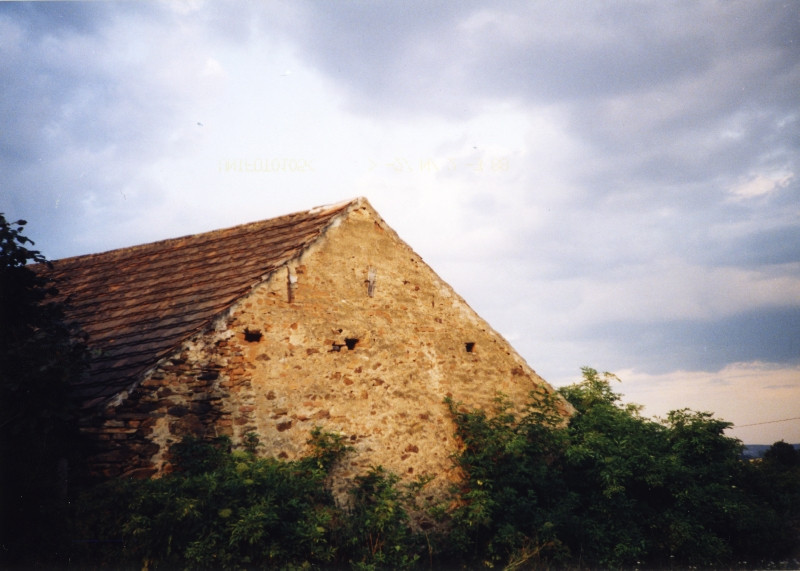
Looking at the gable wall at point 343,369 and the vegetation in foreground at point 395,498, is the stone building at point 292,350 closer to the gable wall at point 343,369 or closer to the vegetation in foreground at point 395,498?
the gable wall at point 343,369

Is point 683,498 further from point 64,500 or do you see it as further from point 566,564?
point 64,500

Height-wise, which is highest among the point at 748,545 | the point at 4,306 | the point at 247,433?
the point at 4,306

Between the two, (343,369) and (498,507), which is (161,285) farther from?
(498,507)

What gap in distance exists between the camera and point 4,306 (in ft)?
19.5

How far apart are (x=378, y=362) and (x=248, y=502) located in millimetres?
3224

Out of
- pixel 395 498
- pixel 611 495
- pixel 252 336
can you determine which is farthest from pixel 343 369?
pixel 611 495

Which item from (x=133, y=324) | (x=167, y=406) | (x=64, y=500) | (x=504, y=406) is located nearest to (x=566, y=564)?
(x=504, y=406)

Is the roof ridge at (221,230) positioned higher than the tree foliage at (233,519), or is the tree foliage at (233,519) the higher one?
the roof ridge at (221,230)

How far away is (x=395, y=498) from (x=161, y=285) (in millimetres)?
5327

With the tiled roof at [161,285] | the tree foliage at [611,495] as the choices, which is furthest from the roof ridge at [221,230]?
the tree foliage at [611,495]

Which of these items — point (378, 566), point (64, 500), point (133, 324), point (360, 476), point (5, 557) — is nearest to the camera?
point (5, 557)

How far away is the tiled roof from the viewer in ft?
24.3

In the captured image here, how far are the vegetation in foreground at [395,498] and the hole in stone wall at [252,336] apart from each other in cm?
138

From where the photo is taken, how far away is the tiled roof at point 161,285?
24.3 ft
